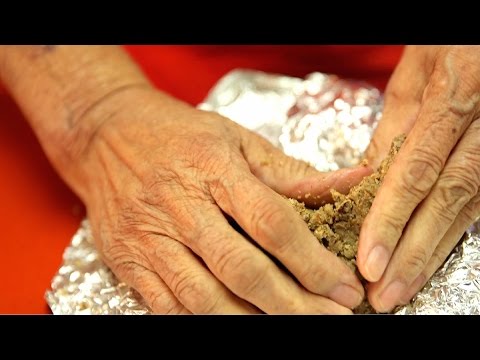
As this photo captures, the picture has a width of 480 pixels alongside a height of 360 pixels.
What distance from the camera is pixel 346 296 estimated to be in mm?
874

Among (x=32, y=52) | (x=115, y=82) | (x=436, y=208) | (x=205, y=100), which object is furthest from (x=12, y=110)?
(x=436, y=208)

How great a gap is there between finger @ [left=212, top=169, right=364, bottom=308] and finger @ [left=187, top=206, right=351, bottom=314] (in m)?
0.02

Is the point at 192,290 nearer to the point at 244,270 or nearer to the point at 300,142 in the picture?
the point at 244,270

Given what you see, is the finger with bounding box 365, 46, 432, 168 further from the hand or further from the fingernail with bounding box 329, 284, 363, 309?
the fingernail with bounding box 329, 284, 363, 309

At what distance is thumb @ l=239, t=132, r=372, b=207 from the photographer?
37.5 inches

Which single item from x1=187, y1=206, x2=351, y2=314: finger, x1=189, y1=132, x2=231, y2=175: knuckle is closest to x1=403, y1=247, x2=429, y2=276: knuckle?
x1=187, y1=206, x2=351, y2=314: finger

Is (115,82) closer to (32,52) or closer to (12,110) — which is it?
(32,52)

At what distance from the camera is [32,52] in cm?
129

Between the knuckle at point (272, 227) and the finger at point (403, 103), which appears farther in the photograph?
the finger at point (403, 103)

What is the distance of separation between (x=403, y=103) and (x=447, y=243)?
0.31 metres

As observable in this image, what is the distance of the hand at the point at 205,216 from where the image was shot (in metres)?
0.86

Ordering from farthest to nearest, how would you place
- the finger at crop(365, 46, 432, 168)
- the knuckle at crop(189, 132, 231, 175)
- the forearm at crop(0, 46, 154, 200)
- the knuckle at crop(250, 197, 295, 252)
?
the forearm at crop(0, 46, 154, 200)
the finger at crop(365, 46, 432, 168)
the knuckle at crop(189, 132, 231, 175)
the knuckle at crop(250, 197, 295, 252)

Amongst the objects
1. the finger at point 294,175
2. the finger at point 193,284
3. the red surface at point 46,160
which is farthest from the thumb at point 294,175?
the red surface at point 46,160

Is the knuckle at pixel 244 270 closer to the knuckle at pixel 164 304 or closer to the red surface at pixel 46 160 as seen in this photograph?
the knuckle at pixel 164 304
